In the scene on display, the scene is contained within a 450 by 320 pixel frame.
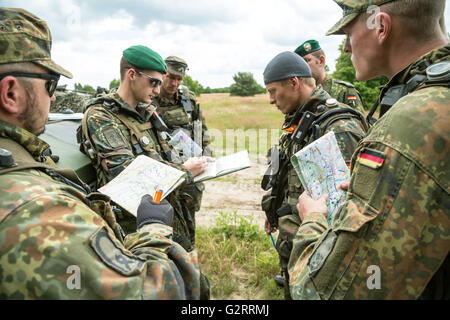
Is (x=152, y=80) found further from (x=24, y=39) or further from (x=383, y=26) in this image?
(x=383, y=26)

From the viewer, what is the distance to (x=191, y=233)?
3939mm

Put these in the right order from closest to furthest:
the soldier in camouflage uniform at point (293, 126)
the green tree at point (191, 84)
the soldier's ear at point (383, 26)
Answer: the soldier's ear at point (383, 26), the soldier in camouflage uniform at point (293, 126), the green tree at point (191, 84)

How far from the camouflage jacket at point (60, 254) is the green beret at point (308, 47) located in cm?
Answer: 441

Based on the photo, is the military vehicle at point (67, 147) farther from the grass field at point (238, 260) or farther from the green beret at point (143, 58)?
the grass field at point (238, 260)

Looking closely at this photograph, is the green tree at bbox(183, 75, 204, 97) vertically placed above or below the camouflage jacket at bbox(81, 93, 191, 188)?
above

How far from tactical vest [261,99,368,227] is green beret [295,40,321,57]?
2.35m

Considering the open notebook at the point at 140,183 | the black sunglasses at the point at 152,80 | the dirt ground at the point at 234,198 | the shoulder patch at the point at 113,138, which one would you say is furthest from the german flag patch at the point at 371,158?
the dirt ground at the point at 234,198

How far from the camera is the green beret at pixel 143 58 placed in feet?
10.0

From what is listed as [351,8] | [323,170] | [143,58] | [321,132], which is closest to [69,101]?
[143,58]

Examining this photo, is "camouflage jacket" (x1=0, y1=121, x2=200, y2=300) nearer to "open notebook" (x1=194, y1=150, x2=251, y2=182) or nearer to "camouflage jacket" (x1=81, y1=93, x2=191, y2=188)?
"camouflage jacket" (x1=81, y1=93, x2=191, y2=188)

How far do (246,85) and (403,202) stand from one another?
129ft

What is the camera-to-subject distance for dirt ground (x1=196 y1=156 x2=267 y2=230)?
556 centimetres

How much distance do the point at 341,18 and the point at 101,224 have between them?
4.95 feet

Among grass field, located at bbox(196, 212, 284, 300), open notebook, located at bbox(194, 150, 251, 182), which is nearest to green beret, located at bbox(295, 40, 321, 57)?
open notebook, located at bbox(194, 150, 251, 182)
